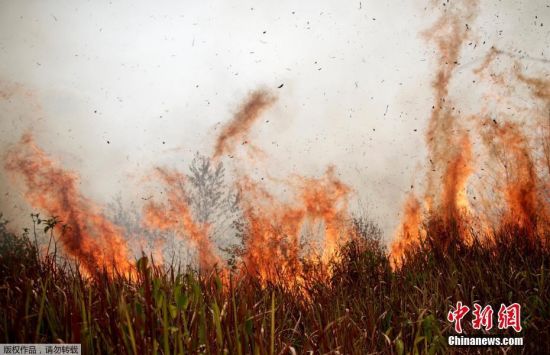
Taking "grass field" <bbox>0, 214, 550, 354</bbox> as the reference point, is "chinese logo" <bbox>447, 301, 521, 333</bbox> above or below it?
below

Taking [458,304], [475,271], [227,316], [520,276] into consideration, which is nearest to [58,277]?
[227,316]

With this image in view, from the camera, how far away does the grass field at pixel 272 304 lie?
189cm

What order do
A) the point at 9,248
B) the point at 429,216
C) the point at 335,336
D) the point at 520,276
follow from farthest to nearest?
the point at 429,216 < the point at 520,276 < the point at 9,248 < the point at 335,336

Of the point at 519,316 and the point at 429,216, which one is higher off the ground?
the point at 429,216

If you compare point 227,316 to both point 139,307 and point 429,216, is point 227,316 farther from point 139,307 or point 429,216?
point 429,216

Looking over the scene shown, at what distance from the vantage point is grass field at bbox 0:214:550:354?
6.20ft

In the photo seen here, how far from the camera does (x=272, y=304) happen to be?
1840mm

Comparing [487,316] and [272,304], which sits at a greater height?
[272,304]

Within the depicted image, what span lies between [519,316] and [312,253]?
3.51 metres

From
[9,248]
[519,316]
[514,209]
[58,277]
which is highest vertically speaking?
[514,209]

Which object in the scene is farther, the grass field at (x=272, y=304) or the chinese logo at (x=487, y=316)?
the chinese logo at (x=487, y=316)

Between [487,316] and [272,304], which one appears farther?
[487,316]

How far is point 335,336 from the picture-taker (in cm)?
256

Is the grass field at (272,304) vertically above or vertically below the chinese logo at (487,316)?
above
